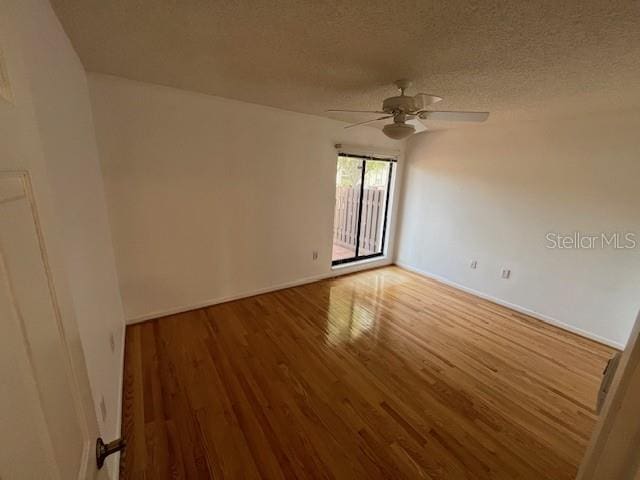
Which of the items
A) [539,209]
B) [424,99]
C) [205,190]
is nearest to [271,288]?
[205,190]

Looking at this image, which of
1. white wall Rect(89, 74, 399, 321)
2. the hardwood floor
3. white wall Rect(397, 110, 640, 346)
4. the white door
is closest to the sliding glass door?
white wall Rect(397, 110, 640, 346)

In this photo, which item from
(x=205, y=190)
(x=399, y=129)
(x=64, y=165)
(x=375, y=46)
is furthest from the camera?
(x=205, y=190)

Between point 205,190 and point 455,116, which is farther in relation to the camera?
point 205,190

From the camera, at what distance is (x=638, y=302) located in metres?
2.46

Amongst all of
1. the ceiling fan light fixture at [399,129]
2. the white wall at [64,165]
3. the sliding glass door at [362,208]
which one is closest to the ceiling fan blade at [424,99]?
the ceiling fan light fixture at [399,129]

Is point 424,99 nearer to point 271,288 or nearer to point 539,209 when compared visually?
point 539,209

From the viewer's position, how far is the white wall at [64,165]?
469 millimetres

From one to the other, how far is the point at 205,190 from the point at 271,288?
1459 mm

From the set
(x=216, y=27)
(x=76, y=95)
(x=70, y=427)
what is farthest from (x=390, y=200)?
(x=70, y=427)

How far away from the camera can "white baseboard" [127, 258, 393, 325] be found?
105 inches

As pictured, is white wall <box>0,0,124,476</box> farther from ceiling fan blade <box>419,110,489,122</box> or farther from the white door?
ceiling fan blade <box>419,110,489,122</box>

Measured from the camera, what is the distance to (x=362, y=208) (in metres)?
4.61

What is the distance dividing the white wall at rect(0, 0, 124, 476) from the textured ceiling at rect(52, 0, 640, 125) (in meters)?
0.36

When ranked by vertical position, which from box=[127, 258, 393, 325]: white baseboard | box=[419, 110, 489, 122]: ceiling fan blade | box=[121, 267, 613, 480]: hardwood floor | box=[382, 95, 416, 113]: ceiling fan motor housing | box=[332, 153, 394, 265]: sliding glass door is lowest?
box=[121, 267, 613, 480]: hardwood floor
